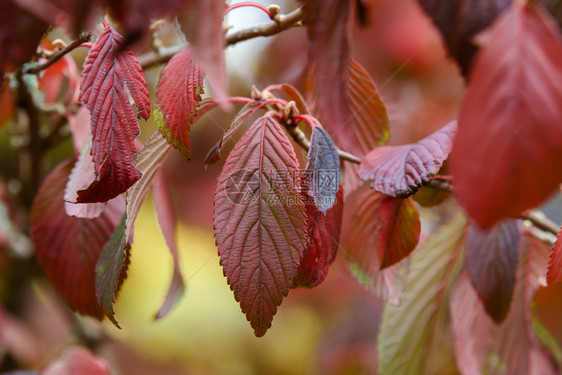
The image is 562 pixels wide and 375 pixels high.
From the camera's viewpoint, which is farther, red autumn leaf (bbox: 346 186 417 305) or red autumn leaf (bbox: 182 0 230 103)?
red autumn leaf (bbox: 346 186 417 305)

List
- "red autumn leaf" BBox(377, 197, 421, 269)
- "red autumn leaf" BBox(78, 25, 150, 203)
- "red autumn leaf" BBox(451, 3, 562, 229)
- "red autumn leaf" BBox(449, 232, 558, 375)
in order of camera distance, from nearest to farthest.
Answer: "red autumn leaf" BBox(451, 3, 562, 229) < "red autumn leaf" BBox(78, 25, 150, 203) < "red autumn leaf" BBox(377, 197, 421, 269) < "red autumn leaf" BBox(449, 232, 558, 375)

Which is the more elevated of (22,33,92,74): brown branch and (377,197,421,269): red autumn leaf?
(22,33,92,74): brown branch

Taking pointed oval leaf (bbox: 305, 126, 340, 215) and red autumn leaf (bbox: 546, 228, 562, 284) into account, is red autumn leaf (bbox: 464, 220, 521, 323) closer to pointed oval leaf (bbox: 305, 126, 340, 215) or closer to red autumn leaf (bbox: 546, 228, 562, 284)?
red autumn leaf (bbox: 546, 228, 562, 284)

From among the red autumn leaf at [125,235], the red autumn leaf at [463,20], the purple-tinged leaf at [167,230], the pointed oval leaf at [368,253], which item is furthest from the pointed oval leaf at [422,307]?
the red autumn leaf at [463,20]

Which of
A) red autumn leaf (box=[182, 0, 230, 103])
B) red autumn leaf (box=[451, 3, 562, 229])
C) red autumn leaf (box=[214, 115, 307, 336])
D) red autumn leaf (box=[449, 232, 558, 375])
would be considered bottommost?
red autumn leaf (box=[449, 232, 558, 375])

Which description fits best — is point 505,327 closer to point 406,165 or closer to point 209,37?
point 406,165

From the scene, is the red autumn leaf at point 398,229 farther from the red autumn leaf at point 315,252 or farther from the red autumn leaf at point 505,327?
the red autumn leaf at point 505,327

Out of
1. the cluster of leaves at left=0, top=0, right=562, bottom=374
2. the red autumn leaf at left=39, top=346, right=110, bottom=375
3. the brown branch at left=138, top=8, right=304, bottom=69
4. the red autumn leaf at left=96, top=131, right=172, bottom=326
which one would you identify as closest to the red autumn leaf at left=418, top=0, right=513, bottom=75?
the cluster of leaves at left=0, top=0, right=562, bottom=374
